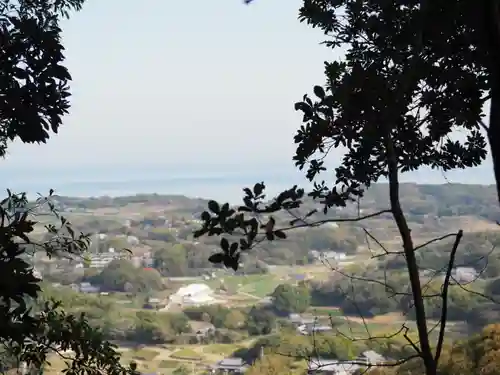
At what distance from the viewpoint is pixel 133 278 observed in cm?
413

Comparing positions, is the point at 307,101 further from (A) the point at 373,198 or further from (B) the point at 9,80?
(A) the point at 373,198

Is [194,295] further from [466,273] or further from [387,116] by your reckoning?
[387,116]

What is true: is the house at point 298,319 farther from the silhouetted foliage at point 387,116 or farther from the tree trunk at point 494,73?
the tree trunk at point 494,73

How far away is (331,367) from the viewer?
1751 millimetres

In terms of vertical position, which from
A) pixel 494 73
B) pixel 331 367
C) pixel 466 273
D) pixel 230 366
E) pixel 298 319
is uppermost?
pixel 494 73

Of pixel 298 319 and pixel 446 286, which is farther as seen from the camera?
pixel 298 319

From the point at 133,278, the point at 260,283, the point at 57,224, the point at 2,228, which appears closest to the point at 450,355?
the point at 260,283

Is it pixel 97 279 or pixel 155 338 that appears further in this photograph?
pixel 155 338

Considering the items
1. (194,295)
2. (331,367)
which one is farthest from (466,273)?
(194,295)

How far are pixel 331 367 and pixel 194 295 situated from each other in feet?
9.40

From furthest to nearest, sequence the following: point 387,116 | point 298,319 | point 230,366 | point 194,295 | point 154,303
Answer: point 194,295, point 154,303, point 230,366, point 298,319, point 387,116

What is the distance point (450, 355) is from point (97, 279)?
7.12ft

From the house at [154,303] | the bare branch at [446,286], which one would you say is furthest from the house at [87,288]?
the bare branch at [446,286]

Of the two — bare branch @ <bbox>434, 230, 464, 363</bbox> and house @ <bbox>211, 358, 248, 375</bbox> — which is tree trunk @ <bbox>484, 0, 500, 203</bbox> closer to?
bare branch @ <bbox>434, 230, 464, 363</bbox>
